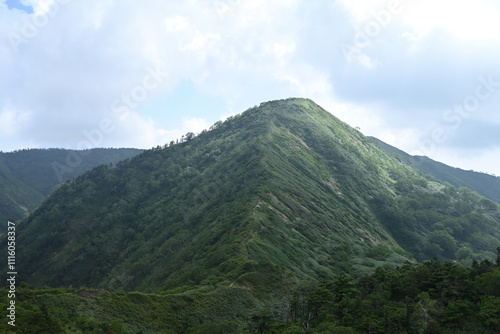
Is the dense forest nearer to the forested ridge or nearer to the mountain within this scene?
the forested ridge

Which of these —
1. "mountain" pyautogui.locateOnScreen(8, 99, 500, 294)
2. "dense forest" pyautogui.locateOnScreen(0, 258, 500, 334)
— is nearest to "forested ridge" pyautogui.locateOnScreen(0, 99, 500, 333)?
"dense forest" pyautogui.locateOnScreen(0, 258, 500, 334)

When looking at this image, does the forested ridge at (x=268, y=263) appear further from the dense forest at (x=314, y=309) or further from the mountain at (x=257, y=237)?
the mountain at (x=257, y=237)

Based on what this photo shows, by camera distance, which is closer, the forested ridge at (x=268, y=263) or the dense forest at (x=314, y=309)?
the dense forest at (x=314, y=309)

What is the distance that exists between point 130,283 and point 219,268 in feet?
208

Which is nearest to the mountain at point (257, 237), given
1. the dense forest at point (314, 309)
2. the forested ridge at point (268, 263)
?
the forested ridge at point (268, 263)

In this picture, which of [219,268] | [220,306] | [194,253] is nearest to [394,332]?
[220,306]

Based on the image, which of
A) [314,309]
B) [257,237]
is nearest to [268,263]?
[257,237]

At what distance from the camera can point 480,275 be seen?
49.6 meters

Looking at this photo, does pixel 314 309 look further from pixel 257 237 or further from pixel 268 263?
pixel 257 237

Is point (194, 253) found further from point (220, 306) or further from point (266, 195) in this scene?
point (220, 306)

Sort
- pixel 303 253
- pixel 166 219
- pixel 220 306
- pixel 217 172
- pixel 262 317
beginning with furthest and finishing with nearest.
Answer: pixel 217 172 → pixel 166 219 → pixel 303 253 → pixel 220 306 → pixel 262 317

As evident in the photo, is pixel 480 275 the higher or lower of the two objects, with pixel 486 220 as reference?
lower

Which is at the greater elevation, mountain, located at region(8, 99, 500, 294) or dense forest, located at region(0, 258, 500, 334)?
mountain, located at region(8, 99, 500, 294)

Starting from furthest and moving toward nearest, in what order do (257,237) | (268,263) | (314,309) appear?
1. (257,237)
2. (268,263)
3. (314,309)
